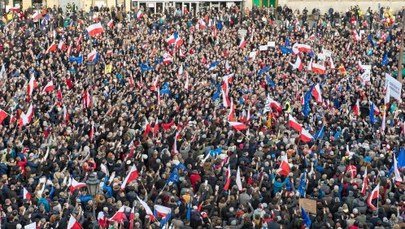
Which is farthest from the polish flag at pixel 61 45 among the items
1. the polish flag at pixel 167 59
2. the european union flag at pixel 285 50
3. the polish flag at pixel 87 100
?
the european union flag at pixel 285 50

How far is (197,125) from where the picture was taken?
26.4 m

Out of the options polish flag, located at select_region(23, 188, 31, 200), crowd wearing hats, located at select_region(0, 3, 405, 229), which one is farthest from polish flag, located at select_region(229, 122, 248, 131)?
polish flag, located at select_region(23, 188, 31, 200)

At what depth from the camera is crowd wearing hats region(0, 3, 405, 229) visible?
19.2 meters

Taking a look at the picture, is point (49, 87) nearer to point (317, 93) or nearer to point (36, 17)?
point (317, 93)

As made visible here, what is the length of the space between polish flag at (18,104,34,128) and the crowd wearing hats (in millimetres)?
48

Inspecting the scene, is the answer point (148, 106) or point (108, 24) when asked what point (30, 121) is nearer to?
point (148, 106)

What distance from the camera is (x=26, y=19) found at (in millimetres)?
42938

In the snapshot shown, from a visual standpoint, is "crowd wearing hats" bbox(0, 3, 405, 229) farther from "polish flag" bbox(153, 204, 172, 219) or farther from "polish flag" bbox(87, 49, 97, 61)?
"polish flag" bbox(87, 49, 97, 61)

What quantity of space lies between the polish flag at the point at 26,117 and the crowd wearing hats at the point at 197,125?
48 mm

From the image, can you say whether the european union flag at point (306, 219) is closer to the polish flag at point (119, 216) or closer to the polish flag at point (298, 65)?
the polish flag at point (119, 216)

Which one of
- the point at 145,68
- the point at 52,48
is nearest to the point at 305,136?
the point at 145,68

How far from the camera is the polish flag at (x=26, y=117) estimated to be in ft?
85.1

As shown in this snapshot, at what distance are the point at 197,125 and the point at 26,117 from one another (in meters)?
5.15

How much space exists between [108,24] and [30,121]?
662 inches
